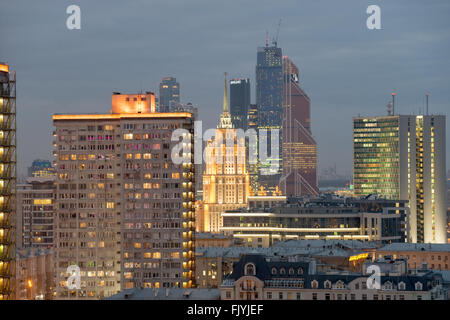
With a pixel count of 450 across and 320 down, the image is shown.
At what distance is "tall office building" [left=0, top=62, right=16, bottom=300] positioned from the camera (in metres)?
69.6

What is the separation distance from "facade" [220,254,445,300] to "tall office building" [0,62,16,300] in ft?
131

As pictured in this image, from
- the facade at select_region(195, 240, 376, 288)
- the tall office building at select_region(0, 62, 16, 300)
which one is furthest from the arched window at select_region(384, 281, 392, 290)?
the facade at select_region(195, 240, 376, 288)

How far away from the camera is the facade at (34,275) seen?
156000 millimetres

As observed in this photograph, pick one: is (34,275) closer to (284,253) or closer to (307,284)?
(284,253)

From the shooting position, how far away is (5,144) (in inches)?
2827

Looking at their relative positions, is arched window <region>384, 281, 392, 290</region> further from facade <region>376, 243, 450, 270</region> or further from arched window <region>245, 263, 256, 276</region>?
facade <region>376, 243, 450, 270</region>

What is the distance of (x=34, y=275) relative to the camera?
166 metres

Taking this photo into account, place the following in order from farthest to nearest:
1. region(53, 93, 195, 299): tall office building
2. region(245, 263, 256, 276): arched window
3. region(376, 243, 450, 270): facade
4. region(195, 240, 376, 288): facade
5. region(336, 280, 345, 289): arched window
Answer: region(376, 243, 450, 270): facade < region(195, 240, 376, 288): facade < region(53, 93, 195, 299): tall office building < region(245, 263, 256, 276): arched window < region(336, 280, 345, 289): arched window

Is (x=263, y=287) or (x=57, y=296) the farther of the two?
(x=57, y=296)

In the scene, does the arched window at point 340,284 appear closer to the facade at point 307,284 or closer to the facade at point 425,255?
the facade at point 307,284
